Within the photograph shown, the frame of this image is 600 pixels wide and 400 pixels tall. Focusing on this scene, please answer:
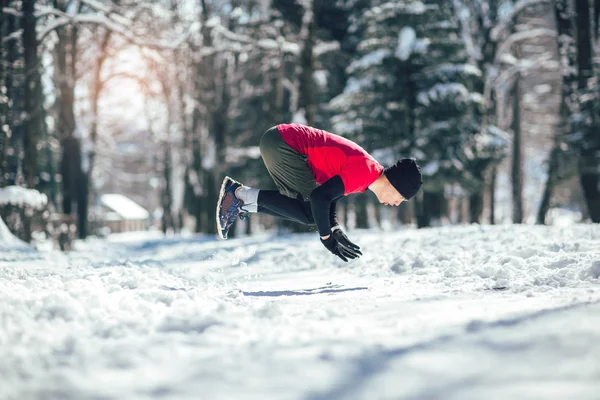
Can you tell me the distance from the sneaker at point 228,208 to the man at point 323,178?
146mm

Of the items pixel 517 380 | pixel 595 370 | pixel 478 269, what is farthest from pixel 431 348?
pixel 478 269

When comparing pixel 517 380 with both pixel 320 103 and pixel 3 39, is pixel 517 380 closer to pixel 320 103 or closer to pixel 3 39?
pixel 3 39

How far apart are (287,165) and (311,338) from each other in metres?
2.42

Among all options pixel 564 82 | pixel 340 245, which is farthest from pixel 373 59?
pixel 340 245

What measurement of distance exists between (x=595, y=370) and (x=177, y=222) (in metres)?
27.7

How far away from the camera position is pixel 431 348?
2092 millimetres

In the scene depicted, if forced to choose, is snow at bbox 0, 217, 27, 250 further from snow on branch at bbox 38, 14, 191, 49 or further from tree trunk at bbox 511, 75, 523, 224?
tree trunk at bbox 511, 75, 523, 224

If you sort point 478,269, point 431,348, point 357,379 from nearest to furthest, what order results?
1. point 357,379
2. point 431,348
3. point 478,269

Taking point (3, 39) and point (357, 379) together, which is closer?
point (357, 379)

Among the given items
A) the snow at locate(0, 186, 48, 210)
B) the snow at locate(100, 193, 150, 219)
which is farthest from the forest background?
the snow at locate(100, 193, 150, 219)

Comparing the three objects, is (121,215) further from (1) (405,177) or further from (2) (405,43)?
(1) (405,177)

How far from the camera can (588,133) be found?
1279cm

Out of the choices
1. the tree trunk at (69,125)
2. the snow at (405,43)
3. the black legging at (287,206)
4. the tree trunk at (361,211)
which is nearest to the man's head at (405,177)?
the black legging at (287,206)

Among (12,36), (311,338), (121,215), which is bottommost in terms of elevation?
(311,338)
